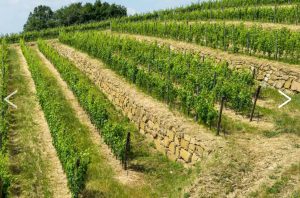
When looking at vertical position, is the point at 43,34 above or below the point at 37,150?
above

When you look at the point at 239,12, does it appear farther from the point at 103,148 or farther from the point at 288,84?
the point at 103,148

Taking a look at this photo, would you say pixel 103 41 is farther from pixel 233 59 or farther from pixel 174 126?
pixel 174 126

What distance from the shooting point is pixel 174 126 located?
58.7 feet

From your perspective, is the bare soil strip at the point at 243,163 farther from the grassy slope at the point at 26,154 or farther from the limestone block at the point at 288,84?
the limestone block at the point at 288,84

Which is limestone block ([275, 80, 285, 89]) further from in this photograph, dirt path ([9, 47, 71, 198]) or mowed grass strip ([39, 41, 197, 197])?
dirt path ([9, 47, 71, 198])

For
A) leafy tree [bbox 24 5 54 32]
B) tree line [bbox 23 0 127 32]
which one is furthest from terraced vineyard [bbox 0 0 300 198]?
leafy tree [bbox 24 5 54 32]

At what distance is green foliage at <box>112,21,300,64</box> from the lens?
2384cm

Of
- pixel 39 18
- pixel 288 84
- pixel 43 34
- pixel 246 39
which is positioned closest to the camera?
pixel 288 84

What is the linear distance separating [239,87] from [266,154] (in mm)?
5319

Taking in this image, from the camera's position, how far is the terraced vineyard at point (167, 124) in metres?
14.6

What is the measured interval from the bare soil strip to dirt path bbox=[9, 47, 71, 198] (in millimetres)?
5050

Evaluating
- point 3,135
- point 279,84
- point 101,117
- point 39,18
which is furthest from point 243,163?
point 39,18

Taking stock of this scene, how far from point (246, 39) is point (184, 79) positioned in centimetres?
617

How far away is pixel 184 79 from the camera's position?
22812 mm
